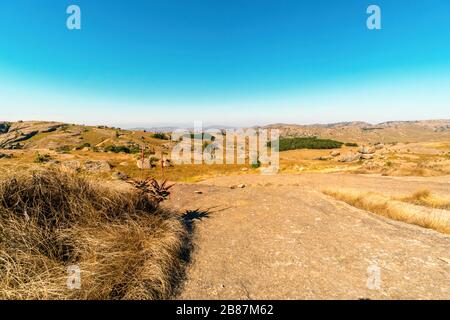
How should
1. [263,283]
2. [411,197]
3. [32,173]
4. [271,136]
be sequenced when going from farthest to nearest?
[271,136] < [411,197] < [32,173] < [263,283]

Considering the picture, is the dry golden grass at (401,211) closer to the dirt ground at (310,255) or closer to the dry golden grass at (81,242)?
the dirt ground at (310,255)

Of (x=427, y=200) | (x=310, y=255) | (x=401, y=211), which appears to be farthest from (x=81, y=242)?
(x=427, y=200)

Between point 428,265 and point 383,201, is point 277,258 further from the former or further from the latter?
point 383,201

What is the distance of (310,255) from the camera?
17.1 ft

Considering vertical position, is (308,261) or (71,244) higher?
(71,244)

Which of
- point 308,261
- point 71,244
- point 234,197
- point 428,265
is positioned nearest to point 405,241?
point 428,265

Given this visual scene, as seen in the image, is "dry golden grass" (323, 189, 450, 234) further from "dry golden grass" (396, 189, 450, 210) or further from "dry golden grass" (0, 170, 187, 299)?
"dry golden grass" (0, 170, 187, 299)

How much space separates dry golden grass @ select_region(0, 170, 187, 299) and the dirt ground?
0.64m

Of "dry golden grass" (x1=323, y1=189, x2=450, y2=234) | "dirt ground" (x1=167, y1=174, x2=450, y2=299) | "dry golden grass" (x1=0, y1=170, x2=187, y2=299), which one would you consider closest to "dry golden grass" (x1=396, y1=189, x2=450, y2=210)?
"dry golden grass" (x1=323, y1=189, x2=450, y2=234)

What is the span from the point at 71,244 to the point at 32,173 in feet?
6.82

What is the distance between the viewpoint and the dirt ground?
13.3 ft

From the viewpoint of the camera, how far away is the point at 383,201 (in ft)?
31.6

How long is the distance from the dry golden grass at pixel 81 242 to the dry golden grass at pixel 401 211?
271 inches

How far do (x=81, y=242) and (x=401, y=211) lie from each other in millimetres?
9234
